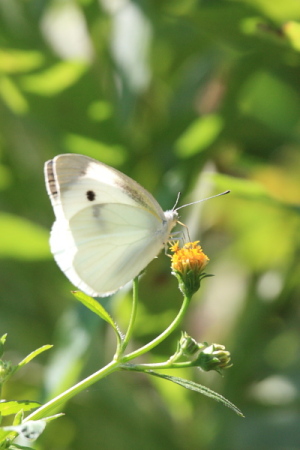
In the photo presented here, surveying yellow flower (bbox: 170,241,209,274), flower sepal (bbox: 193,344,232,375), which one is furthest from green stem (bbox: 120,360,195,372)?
yellow flower (bbox: 170,241,209,274)

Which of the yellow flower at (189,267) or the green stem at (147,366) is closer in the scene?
the green stem at (147,366)

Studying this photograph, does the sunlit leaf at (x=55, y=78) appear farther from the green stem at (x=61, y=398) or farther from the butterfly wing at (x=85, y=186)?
the green stem at (x=61, y=398)

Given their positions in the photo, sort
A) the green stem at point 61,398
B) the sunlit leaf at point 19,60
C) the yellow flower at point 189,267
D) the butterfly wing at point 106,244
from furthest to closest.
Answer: the sunlit leaf at point 19,60 → the butterfly wing at point 106,244 → the yellow flower at point 189,267 → the green stem at point 61,398

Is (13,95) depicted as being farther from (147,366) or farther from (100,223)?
(147,366)

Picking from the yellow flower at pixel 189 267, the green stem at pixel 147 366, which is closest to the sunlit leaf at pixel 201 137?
the yellow flower at pixel 189 267

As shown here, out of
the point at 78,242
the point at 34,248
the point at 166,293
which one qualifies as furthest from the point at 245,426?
the point at 78,242

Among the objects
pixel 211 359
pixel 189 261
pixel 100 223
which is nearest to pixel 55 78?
pixel 100 223

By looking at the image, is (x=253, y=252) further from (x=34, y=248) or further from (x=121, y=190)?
(x=121, y=190)

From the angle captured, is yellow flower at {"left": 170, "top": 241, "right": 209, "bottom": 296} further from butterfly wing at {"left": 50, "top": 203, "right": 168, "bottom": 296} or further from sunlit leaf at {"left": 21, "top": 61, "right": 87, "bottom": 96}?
sunlit leaf at {"left": 21, "top": 61, "right": 87, "bottom": 96}
